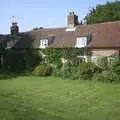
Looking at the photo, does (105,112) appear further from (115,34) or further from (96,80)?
(115,34)

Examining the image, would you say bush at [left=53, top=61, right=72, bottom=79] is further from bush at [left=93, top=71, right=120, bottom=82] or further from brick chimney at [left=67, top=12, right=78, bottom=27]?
brick chimney at [left=67, top=12, right=78, bottom=27]

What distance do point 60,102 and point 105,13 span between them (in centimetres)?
5242

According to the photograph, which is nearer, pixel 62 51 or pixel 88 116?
pixel 88 116

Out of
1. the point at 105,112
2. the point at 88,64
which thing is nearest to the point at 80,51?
the point at 88,64

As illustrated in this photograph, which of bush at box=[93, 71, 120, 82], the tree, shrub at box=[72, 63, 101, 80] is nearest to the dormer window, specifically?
shrub at box=[72, 63, 101, 80]

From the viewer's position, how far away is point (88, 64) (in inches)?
1480

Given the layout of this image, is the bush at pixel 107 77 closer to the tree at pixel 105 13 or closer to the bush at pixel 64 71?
the bush at pixel 64 71

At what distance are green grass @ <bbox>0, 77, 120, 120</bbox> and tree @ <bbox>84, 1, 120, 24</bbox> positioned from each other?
38.7 meters

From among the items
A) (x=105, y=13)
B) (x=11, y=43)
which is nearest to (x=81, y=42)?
(x=11, y=43)

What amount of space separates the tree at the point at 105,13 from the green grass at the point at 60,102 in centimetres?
3868

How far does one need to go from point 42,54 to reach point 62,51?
4.94 meters

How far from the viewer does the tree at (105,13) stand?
71000mm

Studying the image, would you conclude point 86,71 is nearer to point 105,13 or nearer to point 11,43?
point 11,43

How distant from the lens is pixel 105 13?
2864 inches
